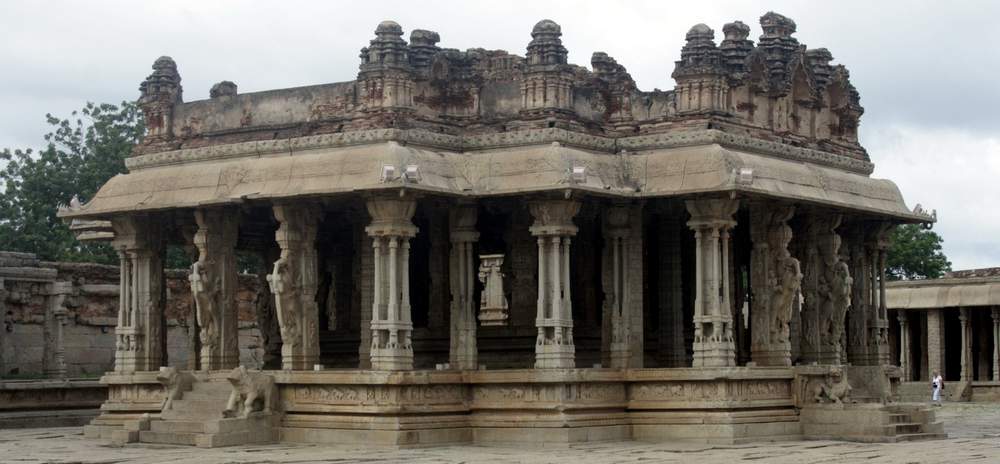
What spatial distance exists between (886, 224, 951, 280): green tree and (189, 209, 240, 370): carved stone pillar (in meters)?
43.8

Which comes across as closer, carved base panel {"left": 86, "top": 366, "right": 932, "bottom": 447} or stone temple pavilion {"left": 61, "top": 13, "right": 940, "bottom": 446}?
carved base panel {"left": 86, "top": 366, "right": 932, "bottom": 447}

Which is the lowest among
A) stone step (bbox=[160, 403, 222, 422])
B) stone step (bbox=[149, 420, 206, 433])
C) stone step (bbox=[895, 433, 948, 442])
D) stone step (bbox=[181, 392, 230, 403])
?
stone step (bbox=[895, 433, 948, 442])

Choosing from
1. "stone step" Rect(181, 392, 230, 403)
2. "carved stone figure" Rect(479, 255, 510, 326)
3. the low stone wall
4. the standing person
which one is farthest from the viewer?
the standing person

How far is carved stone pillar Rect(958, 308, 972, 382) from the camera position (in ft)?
176

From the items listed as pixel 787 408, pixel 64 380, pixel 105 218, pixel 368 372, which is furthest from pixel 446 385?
pixel 64 380

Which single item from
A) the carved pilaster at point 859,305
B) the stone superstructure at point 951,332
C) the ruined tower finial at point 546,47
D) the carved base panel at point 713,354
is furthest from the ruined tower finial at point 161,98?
the stone superstructure at point 951,332

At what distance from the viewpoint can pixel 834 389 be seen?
28.3 m

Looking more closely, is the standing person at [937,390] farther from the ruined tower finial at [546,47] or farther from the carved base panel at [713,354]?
the ruined tower finial at [546,47]

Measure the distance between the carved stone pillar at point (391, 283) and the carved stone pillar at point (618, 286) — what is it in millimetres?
3330

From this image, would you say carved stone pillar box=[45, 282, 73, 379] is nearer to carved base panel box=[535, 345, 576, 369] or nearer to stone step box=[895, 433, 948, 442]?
carved base panel box=[535, 345, 576, 369]

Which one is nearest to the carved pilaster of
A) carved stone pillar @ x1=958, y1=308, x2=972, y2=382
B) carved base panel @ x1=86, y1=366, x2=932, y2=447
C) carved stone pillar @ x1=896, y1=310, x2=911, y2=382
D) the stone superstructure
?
carved base panel @ x1=86, y1=366, x2=932, y2=447

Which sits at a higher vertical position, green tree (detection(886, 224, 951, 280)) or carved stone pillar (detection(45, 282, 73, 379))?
green tree (detection(886, 224, 951, 280))

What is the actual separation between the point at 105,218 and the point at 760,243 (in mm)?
11142

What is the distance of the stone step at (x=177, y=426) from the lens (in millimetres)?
27672
